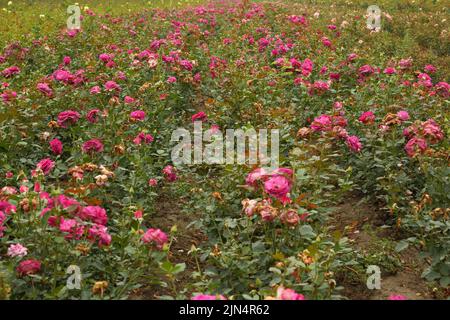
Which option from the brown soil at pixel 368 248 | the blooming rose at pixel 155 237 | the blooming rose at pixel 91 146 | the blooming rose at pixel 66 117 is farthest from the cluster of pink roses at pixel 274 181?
the blooming rose at pixel 66 117

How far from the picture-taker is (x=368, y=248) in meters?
3.62

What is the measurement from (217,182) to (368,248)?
3.66 feet

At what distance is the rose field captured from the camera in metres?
2.75

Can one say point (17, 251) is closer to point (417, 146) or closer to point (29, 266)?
point (29, 266)

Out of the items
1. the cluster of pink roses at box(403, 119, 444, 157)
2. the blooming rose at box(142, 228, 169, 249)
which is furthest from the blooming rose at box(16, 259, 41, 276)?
the cluster of pink roses at box(403, 119, 444, 157)

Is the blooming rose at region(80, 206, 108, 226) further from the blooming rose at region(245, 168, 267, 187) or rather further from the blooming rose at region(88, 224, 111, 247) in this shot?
the blooming rose at region(245, 168, 267, 187)

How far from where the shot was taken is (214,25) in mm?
10211

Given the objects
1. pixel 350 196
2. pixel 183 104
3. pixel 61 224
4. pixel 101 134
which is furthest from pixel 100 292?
pixel 183 104

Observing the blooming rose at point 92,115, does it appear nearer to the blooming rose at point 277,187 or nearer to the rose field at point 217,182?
the rose field at point 217,182

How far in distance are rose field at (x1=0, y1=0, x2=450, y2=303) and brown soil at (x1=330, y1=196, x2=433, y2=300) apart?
0.01 meters

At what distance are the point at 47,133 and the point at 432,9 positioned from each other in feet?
33.6

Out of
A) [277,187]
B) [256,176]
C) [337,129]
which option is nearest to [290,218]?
[277,187]

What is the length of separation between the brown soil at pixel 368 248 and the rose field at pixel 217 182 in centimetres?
1

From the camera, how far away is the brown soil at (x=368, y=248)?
318 centimetres
